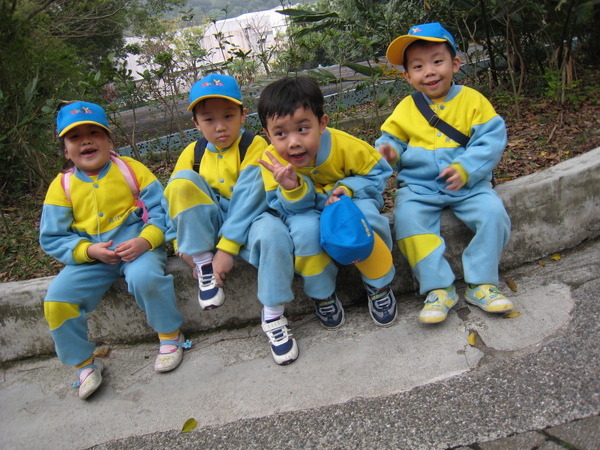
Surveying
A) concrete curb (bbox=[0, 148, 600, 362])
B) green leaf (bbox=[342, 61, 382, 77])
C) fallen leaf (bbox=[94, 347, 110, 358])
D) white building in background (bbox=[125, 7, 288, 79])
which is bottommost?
fallen leaf (bbox=[94, 347, 110, 358])

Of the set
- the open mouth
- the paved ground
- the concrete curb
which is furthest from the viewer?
the concrete curb

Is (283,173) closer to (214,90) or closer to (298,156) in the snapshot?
(298,156)

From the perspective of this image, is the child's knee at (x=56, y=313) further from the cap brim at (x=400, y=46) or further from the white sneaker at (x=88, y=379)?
the cap brim at (x=400, y=46)

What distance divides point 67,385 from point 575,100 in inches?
173

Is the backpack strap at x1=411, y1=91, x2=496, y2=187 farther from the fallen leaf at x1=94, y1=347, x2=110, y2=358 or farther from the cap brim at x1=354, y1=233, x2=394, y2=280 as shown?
the fallen leaf at x1=94, y1=347, x2=110, y2=358

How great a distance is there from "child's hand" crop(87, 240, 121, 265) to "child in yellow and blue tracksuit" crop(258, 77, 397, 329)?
2.91ft

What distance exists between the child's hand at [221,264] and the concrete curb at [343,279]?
16 centimetres

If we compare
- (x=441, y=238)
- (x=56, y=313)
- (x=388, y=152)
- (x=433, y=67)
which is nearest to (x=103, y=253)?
(x=56, y=313)

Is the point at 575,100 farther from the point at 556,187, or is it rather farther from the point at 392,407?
the point at 392,407

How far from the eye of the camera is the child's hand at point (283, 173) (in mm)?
2320

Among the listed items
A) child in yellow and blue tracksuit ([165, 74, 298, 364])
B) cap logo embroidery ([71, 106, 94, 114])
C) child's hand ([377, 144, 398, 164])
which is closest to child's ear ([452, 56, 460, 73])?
child's hand ([377, 144, 398, 164])

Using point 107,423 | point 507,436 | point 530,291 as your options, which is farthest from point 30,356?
point 530,291

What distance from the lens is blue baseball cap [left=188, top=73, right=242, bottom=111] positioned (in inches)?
104

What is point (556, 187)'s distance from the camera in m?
2.78
